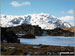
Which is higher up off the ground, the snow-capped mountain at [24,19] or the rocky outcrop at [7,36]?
the snow-capped mountain at [24,19]

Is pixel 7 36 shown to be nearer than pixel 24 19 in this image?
Yes

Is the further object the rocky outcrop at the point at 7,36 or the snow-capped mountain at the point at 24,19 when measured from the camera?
the snow-capped mountain at the point at 24,19

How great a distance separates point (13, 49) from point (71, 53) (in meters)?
1.39

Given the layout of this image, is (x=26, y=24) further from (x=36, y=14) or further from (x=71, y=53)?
(x=71, y=53)

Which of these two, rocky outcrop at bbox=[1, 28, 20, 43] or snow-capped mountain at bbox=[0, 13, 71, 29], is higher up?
snow-capped mountain at bbox=[0, 13, 71, 29]

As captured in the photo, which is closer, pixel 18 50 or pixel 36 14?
pixel 18 50

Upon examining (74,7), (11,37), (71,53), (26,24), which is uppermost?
(74,7)

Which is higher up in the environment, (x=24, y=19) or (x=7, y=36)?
(x=24, y=19)

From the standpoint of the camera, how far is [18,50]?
3.74 metres

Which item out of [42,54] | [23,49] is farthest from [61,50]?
[23,49]

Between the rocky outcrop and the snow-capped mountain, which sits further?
the snow-capped mountain

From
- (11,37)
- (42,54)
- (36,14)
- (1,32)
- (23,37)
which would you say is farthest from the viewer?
(23,37)

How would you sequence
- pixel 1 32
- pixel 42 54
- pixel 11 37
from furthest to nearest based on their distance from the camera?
pixel 11 37, pixel 1 32, pixel 42 54

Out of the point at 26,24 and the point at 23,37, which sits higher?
the point at 26,24
